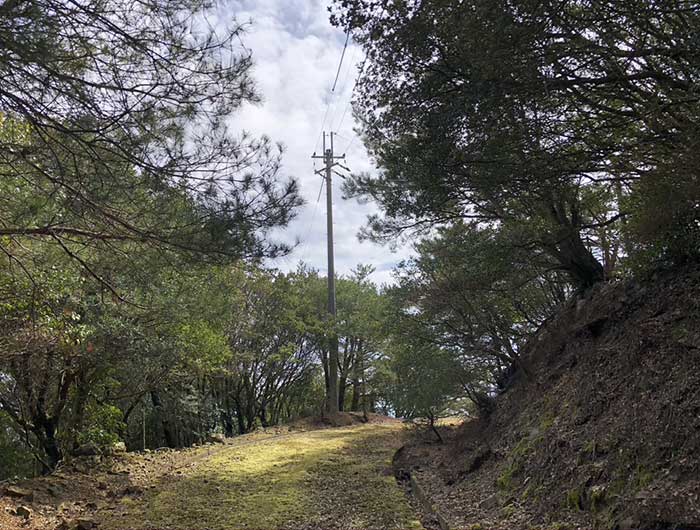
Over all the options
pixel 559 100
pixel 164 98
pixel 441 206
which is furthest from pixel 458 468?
pixel 164 98

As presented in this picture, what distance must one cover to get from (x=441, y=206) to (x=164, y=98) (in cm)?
336

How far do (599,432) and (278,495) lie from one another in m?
4.15

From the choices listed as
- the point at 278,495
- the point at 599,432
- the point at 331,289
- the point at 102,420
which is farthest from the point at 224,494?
the point at 331,289

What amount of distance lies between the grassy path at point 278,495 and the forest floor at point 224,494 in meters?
0.01

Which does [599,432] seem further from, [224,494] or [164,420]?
[164,420]

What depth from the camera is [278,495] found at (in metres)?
6.56

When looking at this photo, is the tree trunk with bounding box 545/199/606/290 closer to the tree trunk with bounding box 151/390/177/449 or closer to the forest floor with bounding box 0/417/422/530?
the forest floor with bounding box 0/417/422/530

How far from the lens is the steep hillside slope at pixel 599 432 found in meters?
3.32

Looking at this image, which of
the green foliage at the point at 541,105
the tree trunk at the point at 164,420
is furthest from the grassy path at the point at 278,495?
the green foliage at the point at 541,105

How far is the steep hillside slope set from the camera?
3324 mm

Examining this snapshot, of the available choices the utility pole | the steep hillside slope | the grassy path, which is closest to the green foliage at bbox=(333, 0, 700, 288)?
the steep hillside slope

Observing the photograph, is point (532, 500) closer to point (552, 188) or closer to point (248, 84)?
point (552, 188)

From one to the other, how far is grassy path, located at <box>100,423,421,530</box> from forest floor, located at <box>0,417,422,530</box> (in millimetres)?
12

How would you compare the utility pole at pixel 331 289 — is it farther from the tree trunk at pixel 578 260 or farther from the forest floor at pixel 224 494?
the tree trunk at pixel 578 260
